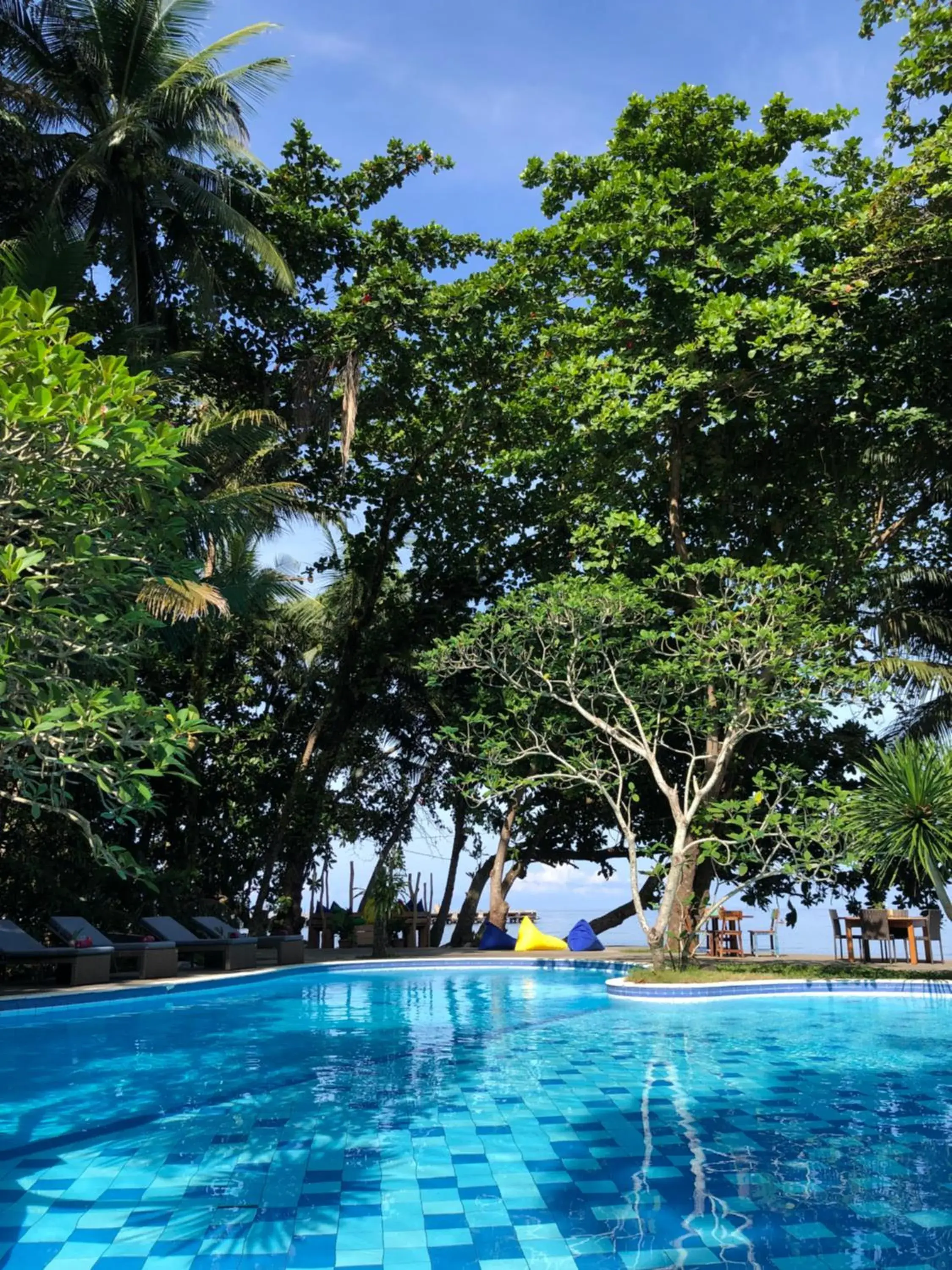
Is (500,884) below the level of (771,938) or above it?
above

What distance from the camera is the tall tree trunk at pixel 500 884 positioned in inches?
781

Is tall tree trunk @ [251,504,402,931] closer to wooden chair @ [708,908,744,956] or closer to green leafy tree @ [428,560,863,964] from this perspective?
green leafy tree @ [428,560,863,964]

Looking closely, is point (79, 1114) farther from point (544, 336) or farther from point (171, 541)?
point (544, 336)

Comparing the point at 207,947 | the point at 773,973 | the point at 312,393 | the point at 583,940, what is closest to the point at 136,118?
the point at 312,393

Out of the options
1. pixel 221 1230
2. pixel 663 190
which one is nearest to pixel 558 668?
pixel 663 190

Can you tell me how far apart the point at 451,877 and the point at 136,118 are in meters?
16.2

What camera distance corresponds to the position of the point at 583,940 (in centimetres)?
1855

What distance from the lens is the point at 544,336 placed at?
16.5m

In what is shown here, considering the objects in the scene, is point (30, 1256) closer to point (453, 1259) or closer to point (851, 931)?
point (453, 1259)

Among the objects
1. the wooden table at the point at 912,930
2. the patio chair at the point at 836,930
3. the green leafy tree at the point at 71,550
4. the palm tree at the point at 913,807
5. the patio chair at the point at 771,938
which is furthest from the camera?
the patio chair at the point at 771,938

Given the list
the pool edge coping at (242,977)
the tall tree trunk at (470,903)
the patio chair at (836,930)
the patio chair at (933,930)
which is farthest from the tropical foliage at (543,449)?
the pool edge coping at (242,977)

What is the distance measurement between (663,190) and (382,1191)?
44.5 ft

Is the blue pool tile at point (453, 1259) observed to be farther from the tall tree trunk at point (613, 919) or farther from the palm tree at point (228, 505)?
the tall tree trunk at point (613, 919)

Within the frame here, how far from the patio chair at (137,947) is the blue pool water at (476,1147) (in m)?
2.17
